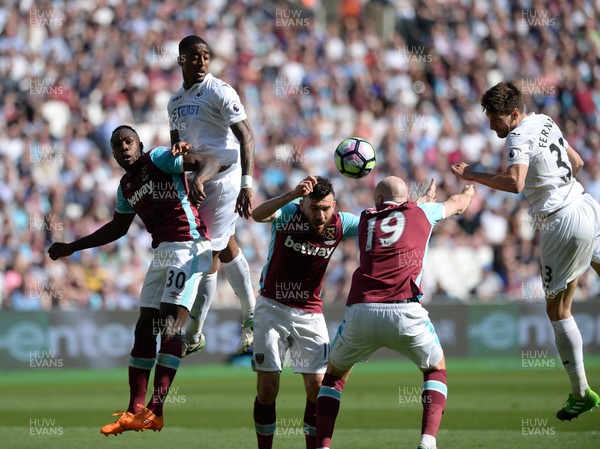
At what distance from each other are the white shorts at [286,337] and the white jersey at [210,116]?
180 cm

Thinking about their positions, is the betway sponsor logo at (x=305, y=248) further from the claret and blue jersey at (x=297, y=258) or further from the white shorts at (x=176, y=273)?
the white shorts at (x=176, y=273)

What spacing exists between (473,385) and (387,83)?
980 centimetres

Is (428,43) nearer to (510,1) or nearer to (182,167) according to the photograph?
(510,1)

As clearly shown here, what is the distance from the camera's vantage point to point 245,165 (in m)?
9.84

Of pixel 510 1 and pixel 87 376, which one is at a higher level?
pixel 510 1

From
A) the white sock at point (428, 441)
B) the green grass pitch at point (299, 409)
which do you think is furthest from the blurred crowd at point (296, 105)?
the white sock at point (428, 441)

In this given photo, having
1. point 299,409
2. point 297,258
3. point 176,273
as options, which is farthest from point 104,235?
point 299,409

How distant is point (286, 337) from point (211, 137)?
7.23ft

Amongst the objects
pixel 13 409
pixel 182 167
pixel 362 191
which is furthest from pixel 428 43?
pixel 182 167

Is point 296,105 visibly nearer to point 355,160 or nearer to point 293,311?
point 355,160

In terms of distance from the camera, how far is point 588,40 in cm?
2625

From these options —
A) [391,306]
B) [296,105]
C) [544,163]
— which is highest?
[296,105]

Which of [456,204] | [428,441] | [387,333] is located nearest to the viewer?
[428,441]

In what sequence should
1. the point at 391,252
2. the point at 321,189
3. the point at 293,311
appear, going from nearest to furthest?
the point at 391,252 → the point at 321,189 → the point at 293,311
